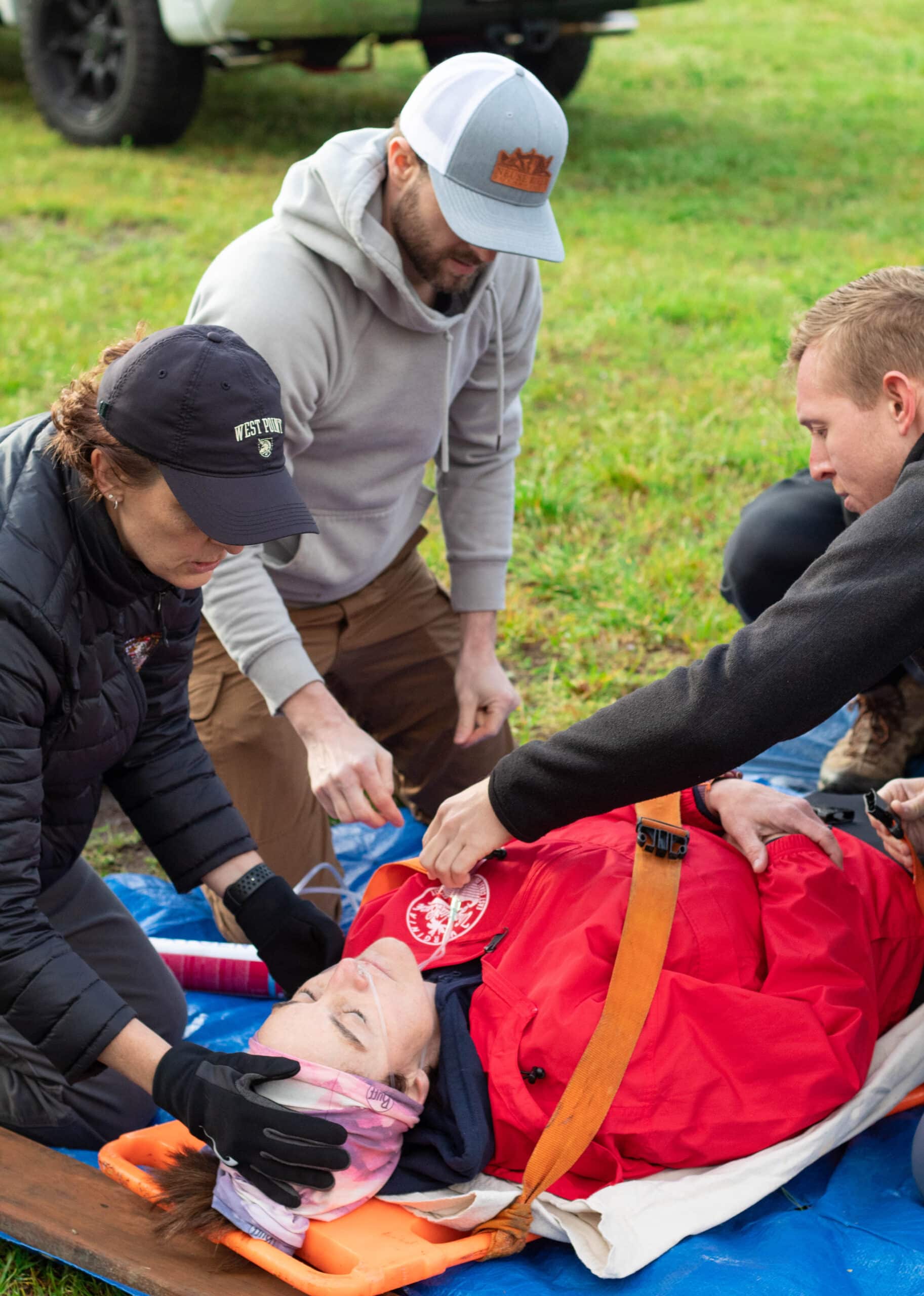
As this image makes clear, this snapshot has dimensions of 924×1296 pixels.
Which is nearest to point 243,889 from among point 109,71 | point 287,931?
point 287,931

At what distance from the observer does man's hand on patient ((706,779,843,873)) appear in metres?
2.64

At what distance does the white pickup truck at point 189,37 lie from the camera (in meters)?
8.08

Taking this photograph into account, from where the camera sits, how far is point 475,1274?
90.4 inches

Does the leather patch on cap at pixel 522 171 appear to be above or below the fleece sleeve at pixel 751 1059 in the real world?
above

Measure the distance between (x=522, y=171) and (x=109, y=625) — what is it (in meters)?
1.30

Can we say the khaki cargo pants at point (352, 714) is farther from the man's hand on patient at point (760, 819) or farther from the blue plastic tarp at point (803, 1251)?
the man's hand on patient at point (760, 819)

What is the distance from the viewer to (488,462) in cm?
372

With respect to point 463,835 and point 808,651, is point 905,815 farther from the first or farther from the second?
point 463,835

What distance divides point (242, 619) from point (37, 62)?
7528 millimetres

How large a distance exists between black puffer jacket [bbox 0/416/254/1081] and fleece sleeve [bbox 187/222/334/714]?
23cm

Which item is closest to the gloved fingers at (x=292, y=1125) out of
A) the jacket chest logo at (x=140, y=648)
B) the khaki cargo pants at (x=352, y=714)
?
the jacket chest logo at (x=140, y=648)

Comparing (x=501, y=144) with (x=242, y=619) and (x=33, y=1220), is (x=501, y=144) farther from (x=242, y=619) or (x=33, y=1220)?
(x=33, y=1220)

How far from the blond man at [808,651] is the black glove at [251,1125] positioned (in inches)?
23.1

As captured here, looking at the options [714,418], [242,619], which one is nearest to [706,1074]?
[242,619]
